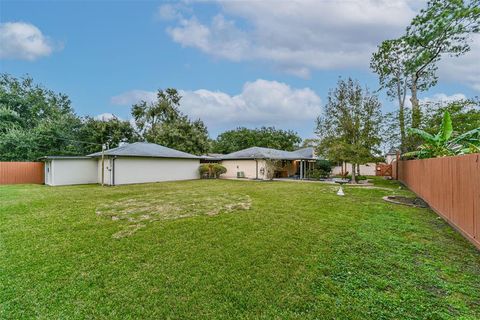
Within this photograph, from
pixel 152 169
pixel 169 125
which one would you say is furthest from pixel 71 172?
pixel 169 125

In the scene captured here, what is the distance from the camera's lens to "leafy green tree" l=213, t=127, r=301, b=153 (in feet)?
131

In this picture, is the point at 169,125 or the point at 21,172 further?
the point at 169,125

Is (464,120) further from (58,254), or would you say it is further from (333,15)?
(58,254)

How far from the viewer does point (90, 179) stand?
17.8 meters

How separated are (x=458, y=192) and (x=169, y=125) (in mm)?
29760

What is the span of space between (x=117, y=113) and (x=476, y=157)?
33.6m

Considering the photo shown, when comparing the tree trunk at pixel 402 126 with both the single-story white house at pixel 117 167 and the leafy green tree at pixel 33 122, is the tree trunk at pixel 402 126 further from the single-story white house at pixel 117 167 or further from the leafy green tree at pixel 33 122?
the leafy green tree at pixel 33 122

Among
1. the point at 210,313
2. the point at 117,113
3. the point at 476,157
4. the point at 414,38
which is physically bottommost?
the point at 210,313

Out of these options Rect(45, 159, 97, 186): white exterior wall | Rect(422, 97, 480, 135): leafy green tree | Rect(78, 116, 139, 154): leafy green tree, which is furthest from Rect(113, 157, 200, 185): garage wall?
Rect(422, 97, 480, 135): leafy green tree

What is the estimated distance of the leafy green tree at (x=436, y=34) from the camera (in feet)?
45.7

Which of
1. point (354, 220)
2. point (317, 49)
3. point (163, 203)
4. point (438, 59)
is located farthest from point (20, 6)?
point (438, 59)

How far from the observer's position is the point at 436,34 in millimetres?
15547

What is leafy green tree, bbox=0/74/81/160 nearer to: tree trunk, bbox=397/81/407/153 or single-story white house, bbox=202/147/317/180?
single-story white house, bbox=202/147/317/180

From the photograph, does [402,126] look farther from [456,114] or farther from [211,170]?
[211,170]
